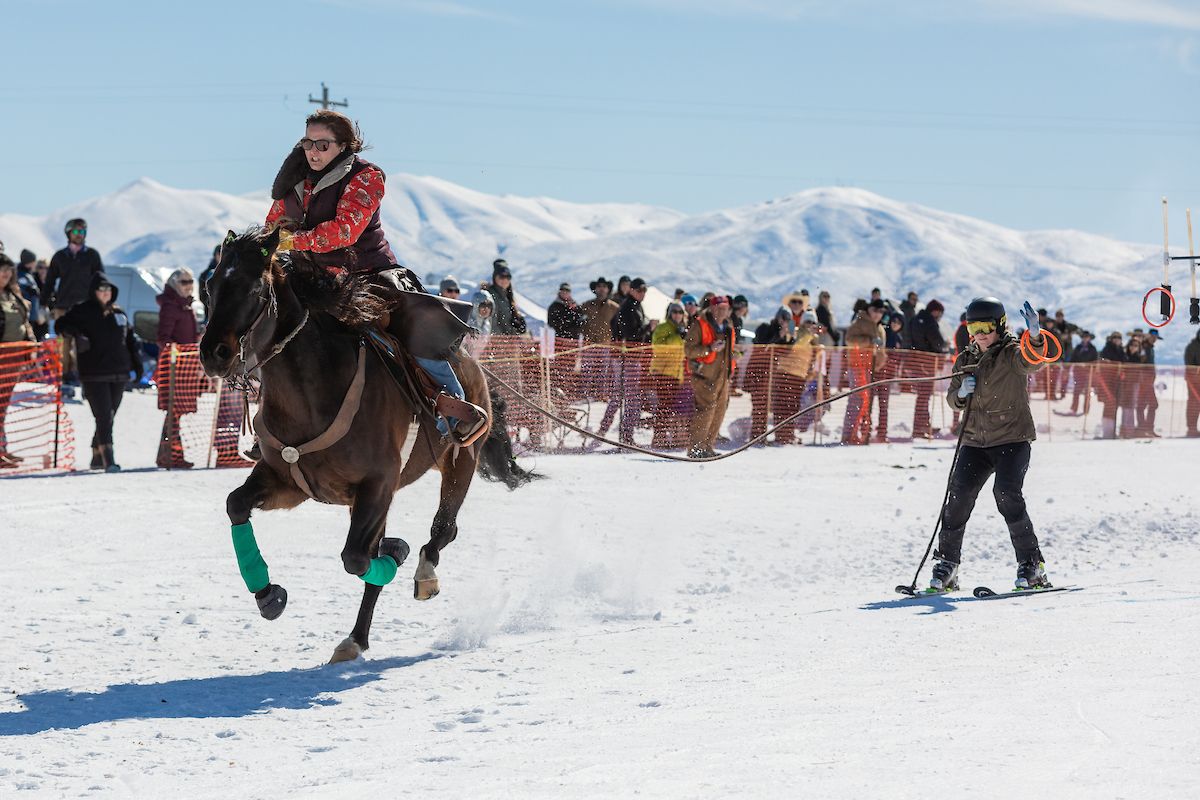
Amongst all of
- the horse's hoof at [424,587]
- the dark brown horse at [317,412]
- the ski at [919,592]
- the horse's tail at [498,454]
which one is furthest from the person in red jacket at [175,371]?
Result: the dark brown horse at [317,412]

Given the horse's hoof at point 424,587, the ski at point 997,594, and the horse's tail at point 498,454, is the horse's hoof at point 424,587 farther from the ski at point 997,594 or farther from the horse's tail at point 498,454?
the ski at point 997,594

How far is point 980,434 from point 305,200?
448cm

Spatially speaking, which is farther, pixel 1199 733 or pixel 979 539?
pixel 979 539

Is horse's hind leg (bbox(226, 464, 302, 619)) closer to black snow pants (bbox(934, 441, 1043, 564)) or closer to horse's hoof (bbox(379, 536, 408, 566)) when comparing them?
horse's hoof (bbox(379, 536, 408, 566))

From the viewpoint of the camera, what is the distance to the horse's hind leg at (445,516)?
786 cm

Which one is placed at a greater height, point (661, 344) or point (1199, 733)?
point (661, 344)

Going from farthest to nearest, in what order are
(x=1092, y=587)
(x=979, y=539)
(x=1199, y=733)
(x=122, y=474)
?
1. (x=122, y=474)
2. (x=979, y=539)
3. (x=1092, y=587)
4. (x=1199, y=733)

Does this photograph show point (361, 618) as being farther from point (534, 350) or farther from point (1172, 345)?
point (1172, 345)

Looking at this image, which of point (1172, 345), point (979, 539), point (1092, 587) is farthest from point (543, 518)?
point (1172, 345)

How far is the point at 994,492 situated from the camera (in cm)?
927

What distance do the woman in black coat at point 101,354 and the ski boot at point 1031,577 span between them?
8281 mm

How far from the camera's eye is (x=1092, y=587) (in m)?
9.30

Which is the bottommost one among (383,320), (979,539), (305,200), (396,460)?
(979,539)

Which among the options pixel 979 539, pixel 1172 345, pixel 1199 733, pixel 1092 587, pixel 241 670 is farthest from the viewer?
pixel 1172 345
